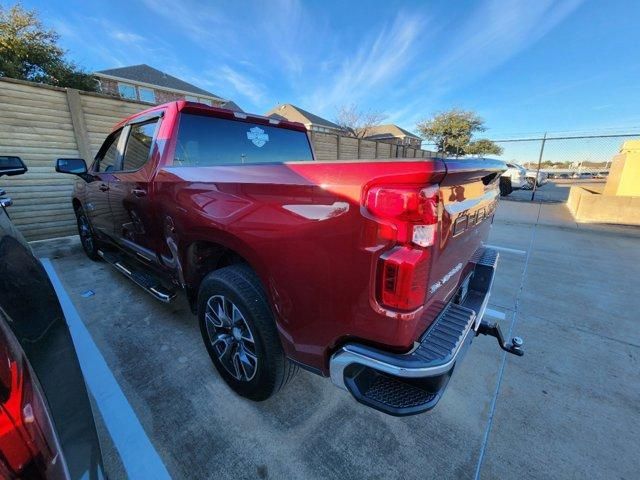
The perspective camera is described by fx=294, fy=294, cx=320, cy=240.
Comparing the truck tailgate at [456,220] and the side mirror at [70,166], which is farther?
the side mirror at [70,166]

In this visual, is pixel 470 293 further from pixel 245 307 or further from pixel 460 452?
pixel 245 307

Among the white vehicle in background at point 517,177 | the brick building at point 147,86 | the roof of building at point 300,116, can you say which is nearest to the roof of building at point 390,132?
the roof of building at point 300,116

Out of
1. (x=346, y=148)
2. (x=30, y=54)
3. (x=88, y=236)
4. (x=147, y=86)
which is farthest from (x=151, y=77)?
(x=88, y=236)

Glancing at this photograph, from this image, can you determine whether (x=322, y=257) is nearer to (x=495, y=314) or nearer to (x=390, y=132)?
(x=495, y=314)

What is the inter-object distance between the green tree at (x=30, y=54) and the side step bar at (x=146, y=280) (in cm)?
1825

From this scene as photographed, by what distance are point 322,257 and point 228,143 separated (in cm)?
176

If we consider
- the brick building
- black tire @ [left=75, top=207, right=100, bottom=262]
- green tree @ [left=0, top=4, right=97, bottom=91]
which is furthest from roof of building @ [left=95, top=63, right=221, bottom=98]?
black tire @ [left=75, top=207, right=100, bottom=262]

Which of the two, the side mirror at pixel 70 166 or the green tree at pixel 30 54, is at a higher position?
the green tree at pixel 30 54

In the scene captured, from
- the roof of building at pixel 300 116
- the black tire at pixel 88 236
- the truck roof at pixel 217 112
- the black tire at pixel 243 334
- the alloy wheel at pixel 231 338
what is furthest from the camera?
the roof of building at pixel 300 116

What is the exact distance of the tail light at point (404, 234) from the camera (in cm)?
115

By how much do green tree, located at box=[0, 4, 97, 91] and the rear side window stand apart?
19.5 m

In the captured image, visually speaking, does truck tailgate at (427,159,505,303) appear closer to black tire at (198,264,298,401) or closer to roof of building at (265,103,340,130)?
black tire at (198,264,298,401)

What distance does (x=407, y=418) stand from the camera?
78.7 inches

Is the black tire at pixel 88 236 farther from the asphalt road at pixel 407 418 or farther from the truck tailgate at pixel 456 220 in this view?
the truck tailgate at pixel 456 220
